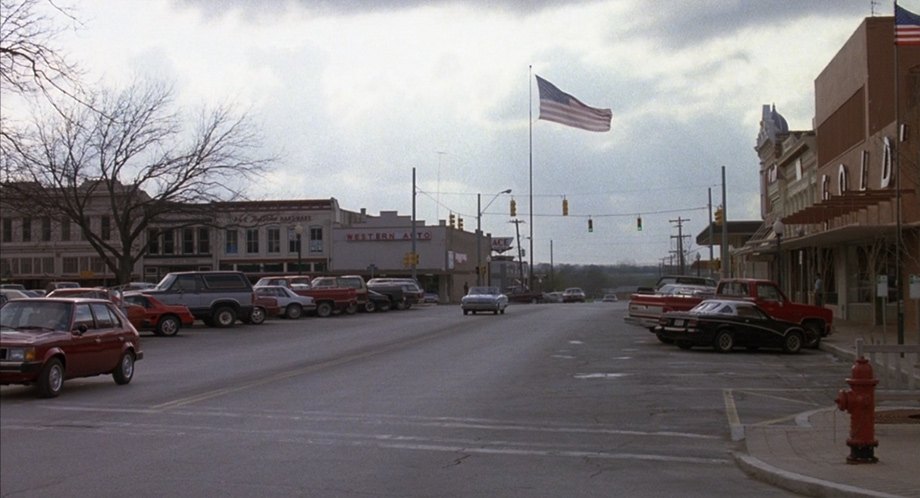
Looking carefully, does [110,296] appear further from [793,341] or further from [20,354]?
[793,341]

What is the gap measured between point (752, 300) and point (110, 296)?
18.3 m

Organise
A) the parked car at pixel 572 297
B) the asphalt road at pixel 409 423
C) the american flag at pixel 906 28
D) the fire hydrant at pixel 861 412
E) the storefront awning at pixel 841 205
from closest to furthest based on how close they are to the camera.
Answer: the asphalt road at pixel 409 423
the fire hydrant at pixel 861 412
the american flag at pixel 906 28
the storefront awning at pixel 841 205
the parked car at pixel 572 297

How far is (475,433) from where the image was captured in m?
12.5

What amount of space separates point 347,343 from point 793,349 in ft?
39.0

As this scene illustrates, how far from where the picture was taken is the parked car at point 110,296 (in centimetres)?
2859

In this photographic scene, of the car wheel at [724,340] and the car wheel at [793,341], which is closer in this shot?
the car wheel at [724,340]

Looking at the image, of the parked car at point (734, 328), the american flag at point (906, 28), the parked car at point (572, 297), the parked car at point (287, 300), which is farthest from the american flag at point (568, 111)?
the parked car at point (572, 297)

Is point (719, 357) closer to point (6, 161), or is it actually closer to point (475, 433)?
point (475, 433)

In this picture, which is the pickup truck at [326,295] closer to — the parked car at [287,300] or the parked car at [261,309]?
the parked car at [287,300]

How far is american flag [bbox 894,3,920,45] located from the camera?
77.6 ft

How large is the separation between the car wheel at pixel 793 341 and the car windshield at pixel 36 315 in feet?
57.3

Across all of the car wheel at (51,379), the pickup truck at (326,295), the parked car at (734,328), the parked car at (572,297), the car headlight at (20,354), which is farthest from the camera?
the parked car at (572,297)

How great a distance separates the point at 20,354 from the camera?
47.5ft

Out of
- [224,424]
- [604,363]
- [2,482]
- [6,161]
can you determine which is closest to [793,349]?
[604,363]
